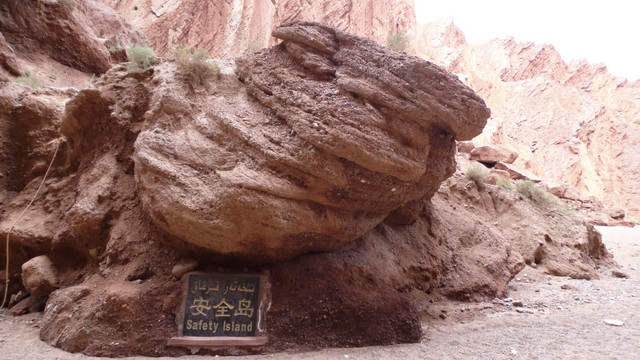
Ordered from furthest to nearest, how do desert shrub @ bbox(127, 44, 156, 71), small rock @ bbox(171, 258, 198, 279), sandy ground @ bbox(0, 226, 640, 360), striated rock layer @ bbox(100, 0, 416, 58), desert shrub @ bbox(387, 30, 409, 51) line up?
striated rock layer @ bbox(100, 0, 416, 58), desert shrub @ bbox(387, 30, 409, 51), desert shrub @ bbox(127, 44, 156, 71), small rock @ bbox(171, 258, 198, 279), sandy ground @ bbox(0, 226, 640, 360)

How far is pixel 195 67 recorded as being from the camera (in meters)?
4.32

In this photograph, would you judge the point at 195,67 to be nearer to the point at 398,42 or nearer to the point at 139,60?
the point at 139,60

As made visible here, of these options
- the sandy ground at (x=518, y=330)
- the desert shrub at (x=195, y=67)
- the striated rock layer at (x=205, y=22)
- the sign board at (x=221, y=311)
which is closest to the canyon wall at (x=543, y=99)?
the striated rock layer at (x=205, y=22)

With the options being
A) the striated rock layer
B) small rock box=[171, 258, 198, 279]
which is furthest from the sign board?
the striated rock layer

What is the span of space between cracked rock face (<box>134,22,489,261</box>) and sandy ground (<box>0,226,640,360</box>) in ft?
4.20

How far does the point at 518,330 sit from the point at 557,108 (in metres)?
34.0

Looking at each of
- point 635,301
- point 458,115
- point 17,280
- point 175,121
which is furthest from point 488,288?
point 17,280

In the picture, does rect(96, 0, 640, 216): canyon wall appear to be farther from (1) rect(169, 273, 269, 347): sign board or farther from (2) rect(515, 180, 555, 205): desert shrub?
(1) rect(169, 273, 269, 347): sign board

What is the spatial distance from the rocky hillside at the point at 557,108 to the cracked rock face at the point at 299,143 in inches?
1013

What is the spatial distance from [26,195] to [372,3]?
23.6 meters

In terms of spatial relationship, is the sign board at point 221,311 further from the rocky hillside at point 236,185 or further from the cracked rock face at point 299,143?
the cracked rock face at point 299,143

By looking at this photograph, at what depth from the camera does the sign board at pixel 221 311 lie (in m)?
3.47

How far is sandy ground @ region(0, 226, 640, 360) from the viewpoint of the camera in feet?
11.2

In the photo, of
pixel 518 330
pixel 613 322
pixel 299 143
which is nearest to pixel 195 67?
pixel 299 143
